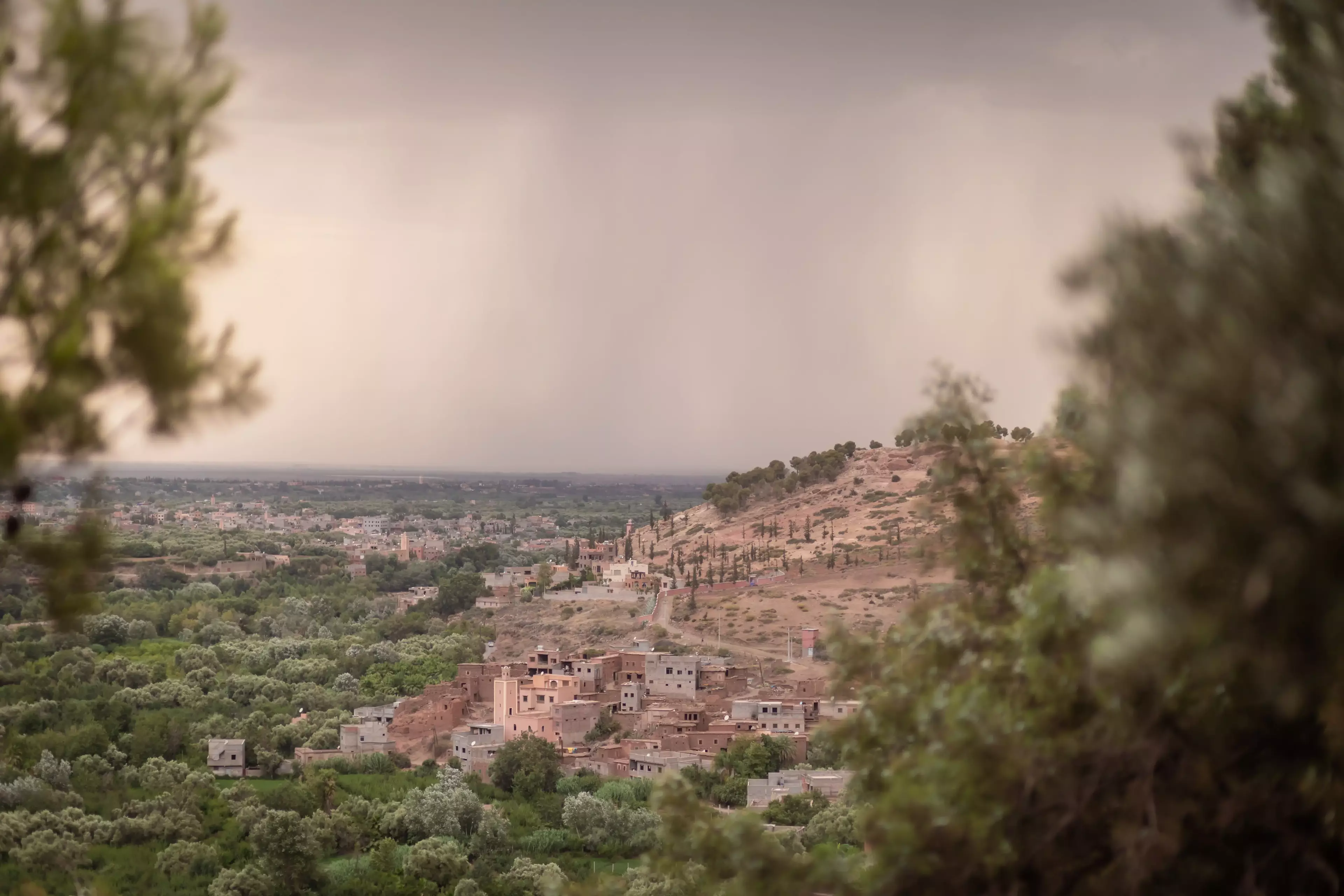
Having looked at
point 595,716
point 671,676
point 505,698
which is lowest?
point 595,716

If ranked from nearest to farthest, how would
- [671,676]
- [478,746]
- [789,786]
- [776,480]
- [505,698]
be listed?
[789,786]
[478,746]
[505,698]
[671,676]
[776,480]

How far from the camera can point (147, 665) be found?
1029 inches

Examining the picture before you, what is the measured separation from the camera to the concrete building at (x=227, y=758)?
2102cm

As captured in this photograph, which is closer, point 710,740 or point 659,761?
point 659,761

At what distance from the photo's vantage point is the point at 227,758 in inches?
833

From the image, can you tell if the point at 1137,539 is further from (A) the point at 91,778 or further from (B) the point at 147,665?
(B) the point at 147,665

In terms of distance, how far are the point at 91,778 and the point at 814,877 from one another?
18.4m

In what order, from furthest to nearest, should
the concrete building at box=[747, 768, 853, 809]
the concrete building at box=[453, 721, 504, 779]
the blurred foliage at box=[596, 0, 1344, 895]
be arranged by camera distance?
the concrete building at box=[453, 721, 504, 779], the concrete building at box=[747, 768, 853, 809], the blurred foliage at box=[596, 0, 1344, 895]

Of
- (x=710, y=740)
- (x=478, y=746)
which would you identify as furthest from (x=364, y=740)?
(x=710, y=740)

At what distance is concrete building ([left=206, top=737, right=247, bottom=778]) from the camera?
21.0m

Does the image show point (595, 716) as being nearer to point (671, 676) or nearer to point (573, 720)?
point (573, 720)

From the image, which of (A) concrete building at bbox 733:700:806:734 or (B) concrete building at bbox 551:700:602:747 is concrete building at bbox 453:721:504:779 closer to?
(B) concrete building at bbox 551:700:602:747

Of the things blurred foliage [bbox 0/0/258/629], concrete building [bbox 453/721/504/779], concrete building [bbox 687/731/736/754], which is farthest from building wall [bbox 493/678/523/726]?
blurred foliage [bbox 0/0/258/629]

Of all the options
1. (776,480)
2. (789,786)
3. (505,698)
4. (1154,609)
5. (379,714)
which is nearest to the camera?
(1154,609)
